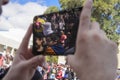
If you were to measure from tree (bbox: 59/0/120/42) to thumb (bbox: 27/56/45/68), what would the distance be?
70.5ft

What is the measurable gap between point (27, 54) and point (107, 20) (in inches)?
874

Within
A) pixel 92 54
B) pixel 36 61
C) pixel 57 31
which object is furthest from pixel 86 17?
pixel 36 61

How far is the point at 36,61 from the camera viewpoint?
1.83 m

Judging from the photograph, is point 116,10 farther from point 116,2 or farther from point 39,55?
point 39,55

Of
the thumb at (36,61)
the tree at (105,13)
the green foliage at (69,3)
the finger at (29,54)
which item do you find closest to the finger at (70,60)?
the thumb at (36,61)

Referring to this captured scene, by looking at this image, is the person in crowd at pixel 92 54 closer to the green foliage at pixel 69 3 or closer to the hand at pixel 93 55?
the hand at pixel 93 55

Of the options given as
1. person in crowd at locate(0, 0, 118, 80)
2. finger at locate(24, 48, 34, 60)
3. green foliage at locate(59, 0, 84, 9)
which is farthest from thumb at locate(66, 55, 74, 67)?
green foliage at locate(59, 0, 84, 9)

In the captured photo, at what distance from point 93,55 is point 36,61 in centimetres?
48

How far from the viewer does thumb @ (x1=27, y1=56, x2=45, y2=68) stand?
1.82 metres

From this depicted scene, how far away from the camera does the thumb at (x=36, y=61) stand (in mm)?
1815

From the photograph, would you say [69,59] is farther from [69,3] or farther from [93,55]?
[69,3]

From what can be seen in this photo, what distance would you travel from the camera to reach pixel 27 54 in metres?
1.93

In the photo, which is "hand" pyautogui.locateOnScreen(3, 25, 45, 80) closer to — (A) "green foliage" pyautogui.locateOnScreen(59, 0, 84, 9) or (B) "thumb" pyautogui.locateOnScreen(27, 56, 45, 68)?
(B) "thumb" pyautogui.locateOnScreen(27, 56, 45, 68)

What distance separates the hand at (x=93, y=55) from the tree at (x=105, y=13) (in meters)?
21.9
